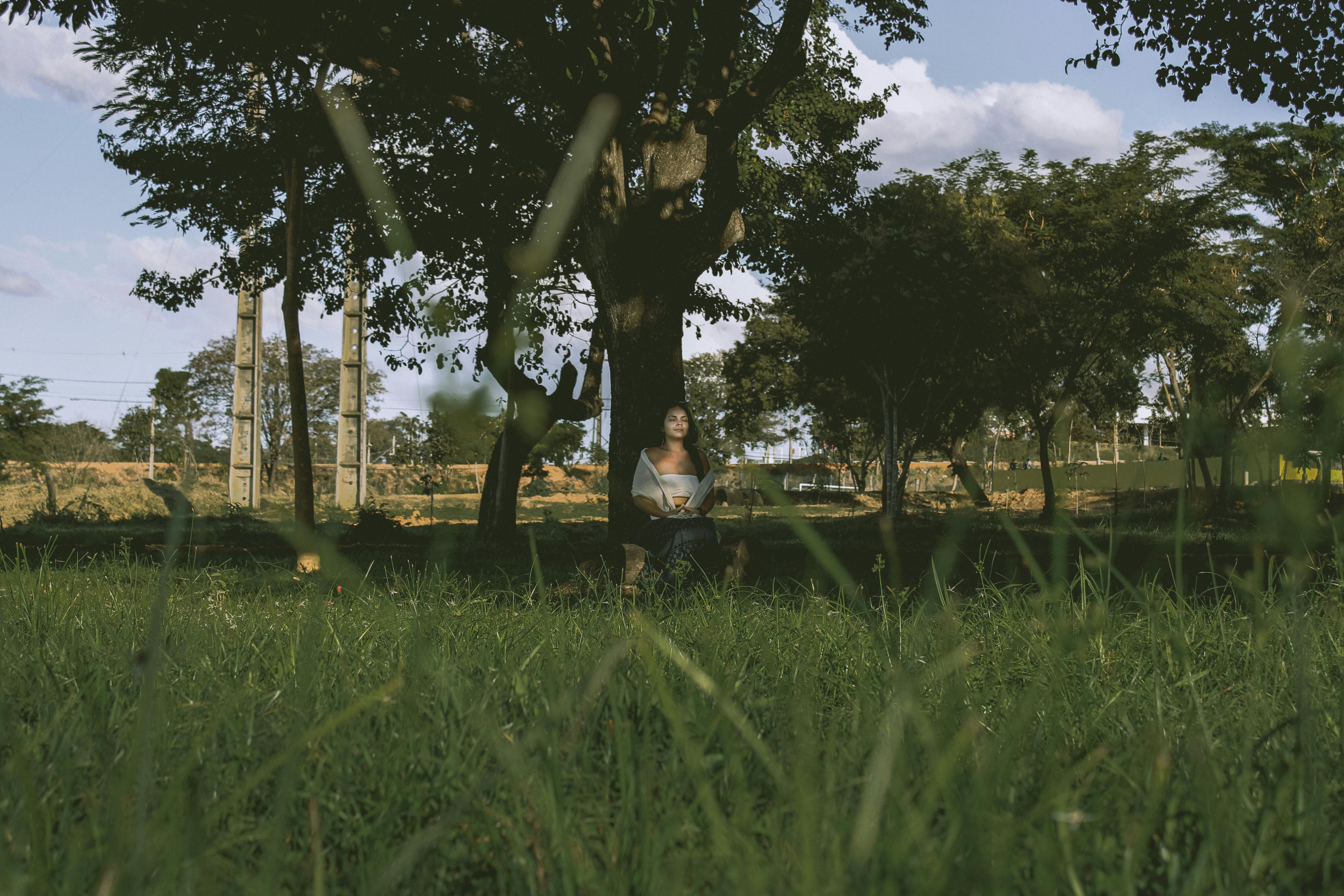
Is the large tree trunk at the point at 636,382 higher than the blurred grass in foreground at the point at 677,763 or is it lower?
higher

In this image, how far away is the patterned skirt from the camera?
665 cm

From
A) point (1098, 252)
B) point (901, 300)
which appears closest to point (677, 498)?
point (901, 300)

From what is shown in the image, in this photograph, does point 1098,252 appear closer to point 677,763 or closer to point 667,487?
point 667,487

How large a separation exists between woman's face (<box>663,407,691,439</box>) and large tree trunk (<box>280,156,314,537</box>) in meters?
4.00

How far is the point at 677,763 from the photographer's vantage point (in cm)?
168

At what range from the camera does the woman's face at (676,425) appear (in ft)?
24.0

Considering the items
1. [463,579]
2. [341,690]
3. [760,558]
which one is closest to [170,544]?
[341,690]

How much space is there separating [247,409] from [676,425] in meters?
24.1

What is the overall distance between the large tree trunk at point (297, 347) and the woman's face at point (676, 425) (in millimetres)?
4004

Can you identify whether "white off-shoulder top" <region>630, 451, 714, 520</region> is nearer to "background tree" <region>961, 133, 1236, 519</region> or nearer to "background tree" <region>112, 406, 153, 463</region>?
"background tree" <region>961, 133, 1236, 519</region>

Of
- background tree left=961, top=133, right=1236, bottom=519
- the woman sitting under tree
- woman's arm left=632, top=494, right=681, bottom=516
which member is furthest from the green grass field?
background tree left=961, top=133, right=1236, bottom=519

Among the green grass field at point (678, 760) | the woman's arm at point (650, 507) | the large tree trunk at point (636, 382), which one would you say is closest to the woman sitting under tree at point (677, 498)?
the woman's arm at point (650, 507)

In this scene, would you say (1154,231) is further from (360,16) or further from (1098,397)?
(360,16)

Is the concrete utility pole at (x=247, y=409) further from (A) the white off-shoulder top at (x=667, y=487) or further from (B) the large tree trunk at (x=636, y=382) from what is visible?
(A) the white off-shoulder top at (x=667, y=487)
